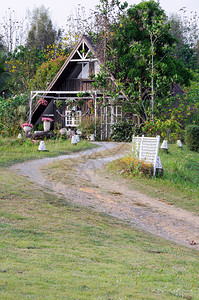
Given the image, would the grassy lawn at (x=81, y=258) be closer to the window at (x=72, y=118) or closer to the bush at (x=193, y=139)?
the bush at (x=193, y=139)

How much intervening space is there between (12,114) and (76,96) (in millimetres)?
4852

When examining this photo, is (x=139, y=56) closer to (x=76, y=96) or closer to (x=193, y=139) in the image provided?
(x=76, y=96)

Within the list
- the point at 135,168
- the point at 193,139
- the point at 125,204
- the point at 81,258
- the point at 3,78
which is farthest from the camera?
the point at 3,78

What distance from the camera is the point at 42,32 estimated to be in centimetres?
5138

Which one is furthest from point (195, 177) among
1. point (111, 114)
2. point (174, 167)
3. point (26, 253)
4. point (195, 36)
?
point (195, 36)

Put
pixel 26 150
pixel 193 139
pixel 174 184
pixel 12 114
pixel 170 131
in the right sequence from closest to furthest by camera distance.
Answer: pixel 174 184 < pixel 26 150 < pixel 193 139 < pixel 170 131 < pixel 12 114

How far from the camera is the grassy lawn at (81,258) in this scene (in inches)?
149

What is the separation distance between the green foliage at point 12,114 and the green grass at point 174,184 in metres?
10.3

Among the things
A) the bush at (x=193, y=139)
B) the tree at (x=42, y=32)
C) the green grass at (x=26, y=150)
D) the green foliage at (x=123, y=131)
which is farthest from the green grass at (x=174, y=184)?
the tree at (x=42, y=32)

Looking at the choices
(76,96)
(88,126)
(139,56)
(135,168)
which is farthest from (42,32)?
(135,168)

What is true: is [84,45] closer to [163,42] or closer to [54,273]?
[163,42]

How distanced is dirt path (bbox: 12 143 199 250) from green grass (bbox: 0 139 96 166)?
1930mm

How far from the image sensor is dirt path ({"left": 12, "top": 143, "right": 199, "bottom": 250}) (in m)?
7.94

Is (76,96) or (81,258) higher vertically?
(76,96)
